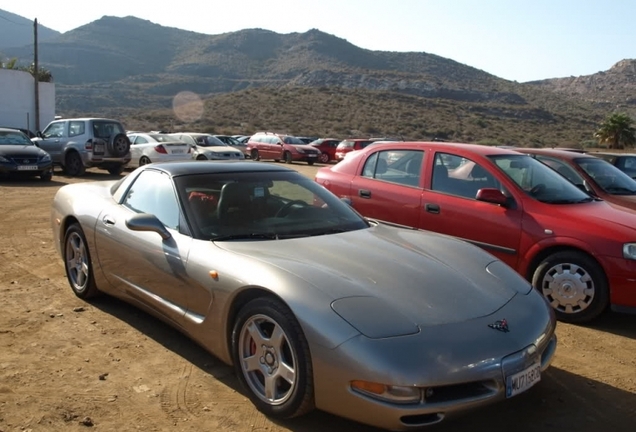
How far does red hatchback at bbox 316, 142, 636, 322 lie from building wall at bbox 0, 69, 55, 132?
87.1 feet

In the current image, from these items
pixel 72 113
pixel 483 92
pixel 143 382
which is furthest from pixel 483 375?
pixel 483 92

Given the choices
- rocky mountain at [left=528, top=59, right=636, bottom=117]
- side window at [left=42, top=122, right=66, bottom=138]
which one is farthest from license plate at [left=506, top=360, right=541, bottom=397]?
rocky mountain at [left=528, top=59, right=636, bottom=117]

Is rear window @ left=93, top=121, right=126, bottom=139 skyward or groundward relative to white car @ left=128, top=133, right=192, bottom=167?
skyward

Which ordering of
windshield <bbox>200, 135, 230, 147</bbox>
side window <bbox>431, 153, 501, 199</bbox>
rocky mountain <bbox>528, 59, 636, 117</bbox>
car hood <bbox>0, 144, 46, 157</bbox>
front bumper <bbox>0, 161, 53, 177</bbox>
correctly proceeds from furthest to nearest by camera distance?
rocky mountain <bbox>528, 59, 636, 117</bbox>, windshield <bbox>200, 135, 230, 147</bbox>, car hood <bbox>0, 144, 46, 157</bbox>, front bumper <bbox>0, 161, 53, 177</bbox>, side window <bbox>431, 153, 501, 199</bbox>

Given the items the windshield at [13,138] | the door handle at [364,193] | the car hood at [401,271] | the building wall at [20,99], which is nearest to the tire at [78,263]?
the car hood at [401,271]

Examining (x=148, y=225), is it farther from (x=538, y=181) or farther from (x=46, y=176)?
(x=46, y=176)

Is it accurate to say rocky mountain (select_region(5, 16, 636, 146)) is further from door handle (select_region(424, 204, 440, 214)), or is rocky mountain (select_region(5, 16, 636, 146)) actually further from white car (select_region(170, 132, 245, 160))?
door handle (select_region(424, 204, 440, 214))

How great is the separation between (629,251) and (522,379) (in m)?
2.56

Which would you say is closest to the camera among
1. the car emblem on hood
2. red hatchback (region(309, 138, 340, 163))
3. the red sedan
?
the car emblem on hood

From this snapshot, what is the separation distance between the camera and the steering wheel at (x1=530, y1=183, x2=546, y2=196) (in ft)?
19.9

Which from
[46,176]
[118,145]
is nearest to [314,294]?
[46,176]

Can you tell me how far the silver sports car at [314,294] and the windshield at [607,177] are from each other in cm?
407

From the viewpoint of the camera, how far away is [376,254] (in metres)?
3.99

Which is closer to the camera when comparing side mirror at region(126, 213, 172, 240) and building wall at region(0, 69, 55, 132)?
side mirror at region(126, 213, 172, 240)
